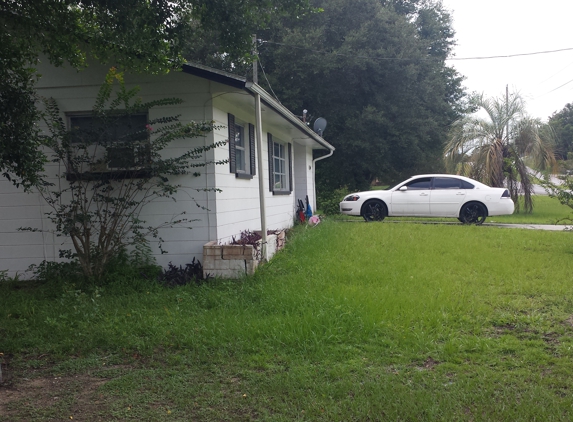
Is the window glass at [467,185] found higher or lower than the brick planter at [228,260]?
higher

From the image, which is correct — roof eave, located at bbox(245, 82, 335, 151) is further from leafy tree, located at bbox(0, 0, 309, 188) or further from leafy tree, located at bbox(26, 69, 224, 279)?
leafy tree, located at bbox(26, 69, 224, 279)

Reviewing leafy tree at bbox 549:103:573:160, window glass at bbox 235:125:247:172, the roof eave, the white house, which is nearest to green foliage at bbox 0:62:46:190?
the white house

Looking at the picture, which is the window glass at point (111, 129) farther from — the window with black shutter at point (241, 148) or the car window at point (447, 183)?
the car window at point (447, 183)

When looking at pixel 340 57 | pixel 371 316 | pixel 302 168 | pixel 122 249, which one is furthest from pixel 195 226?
pixel 340 57

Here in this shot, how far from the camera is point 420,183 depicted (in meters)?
15.3

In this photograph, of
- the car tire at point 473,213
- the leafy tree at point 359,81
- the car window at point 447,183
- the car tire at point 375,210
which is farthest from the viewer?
the leafy tree at point 359,81

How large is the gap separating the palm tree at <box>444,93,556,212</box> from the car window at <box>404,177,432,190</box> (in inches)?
179

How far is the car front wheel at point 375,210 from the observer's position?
1560cm

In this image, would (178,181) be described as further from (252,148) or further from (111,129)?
(252,148)

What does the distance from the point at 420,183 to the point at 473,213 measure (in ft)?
5.58

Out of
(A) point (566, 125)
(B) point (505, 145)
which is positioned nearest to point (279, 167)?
(B) point (505, 145)

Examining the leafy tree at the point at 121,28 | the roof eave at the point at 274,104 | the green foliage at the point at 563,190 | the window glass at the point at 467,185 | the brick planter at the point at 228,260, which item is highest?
the leafy tree at the point at 121,28

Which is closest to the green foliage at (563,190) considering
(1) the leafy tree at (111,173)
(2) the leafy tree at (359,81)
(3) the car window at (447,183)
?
(3) the car window at (447,183)

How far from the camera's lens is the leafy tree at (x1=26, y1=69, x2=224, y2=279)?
6.98 meters
